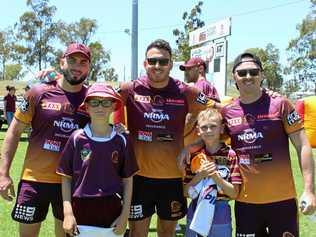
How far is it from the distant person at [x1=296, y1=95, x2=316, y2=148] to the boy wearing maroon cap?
3.66 metres

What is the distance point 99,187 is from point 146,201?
104 cm

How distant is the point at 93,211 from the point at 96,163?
392mm

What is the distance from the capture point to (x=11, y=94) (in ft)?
67.2

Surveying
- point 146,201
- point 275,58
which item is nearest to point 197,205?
point 146,201

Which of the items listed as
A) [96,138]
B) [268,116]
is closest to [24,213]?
[96,138]

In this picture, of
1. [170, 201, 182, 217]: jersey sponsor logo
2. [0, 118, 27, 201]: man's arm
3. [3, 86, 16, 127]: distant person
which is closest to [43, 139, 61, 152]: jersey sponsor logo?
[0, 118, 27, 201]: man's arm

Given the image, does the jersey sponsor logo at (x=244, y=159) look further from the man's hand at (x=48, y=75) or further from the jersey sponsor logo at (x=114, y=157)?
the man's hand at (x=48, y=75)

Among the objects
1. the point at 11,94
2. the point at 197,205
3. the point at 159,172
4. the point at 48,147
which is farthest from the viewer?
the point at 11,94

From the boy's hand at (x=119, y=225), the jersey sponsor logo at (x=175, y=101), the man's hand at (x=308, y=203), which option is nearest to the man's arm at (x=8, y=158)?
the boy's hand at (x=119, y=225)

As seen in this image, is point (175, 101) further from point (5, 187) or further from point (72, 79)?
point (5, 187)

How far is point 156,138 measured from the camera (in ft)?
16.6

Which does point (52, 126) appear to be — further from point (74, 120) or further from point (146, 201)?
point (146, 201)

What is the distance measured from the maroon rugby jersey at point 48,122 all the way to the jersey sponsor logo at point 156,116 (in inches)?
25.2

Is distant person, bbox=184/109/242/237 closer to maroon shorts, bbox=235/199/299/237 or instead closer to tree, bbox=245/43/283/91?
maroon shorts, bbox=235/199/299/237
